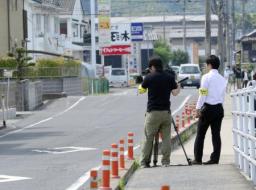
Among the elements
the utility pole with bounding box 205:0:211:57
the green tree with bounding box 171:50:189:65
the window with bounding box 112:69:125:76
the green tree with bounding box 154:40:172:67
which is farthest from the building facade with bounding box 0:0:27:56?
the green tree with bounding box 171:50:189:65

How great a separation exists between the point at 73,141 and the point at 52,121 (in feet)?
33.1

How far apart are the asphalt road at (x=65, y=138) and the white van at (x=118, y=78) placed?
32889 mm

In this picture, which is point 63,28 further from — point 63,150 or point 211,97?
point 211,97

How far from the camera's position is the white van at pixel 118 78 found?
3120 inches

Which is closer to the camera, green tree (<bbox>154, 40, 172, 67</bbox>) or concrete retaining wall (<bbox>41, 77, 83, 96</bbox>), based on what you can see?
concrete retaining wall (<bbox>41, 77, 83, 96</bbox>)

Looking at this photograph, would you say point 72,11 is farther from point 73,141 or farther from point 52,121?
point 73,141

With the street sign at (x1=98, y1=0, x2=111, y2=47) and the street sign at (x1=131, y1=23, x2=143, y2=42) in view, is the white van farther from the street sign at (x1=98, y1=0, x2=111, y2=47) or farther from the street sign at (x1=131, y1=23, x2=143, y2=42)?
the street sign at (x1=98, y1=0, x2=111, y2=47)

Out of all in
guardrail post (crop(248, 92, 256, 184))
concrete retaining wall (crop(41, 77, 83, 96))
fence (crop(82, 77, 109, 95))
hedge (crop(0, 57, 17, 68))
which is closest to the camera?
guardrail post (crop(248, 92, 256, 184))

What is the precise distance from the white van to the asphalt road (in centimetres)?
3289

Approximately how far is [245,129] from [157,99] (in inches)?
90.7

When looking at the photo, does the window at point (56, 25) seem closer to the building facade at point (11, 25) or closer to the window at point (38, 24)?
the window at point (38, 24)

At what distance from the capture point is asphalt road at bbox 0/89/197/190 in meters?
15.1

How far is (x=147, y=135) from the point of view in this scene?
14.5 meters

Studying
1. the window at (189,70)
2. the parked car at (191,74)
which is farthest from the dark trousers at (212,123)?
the window at (189,70)
